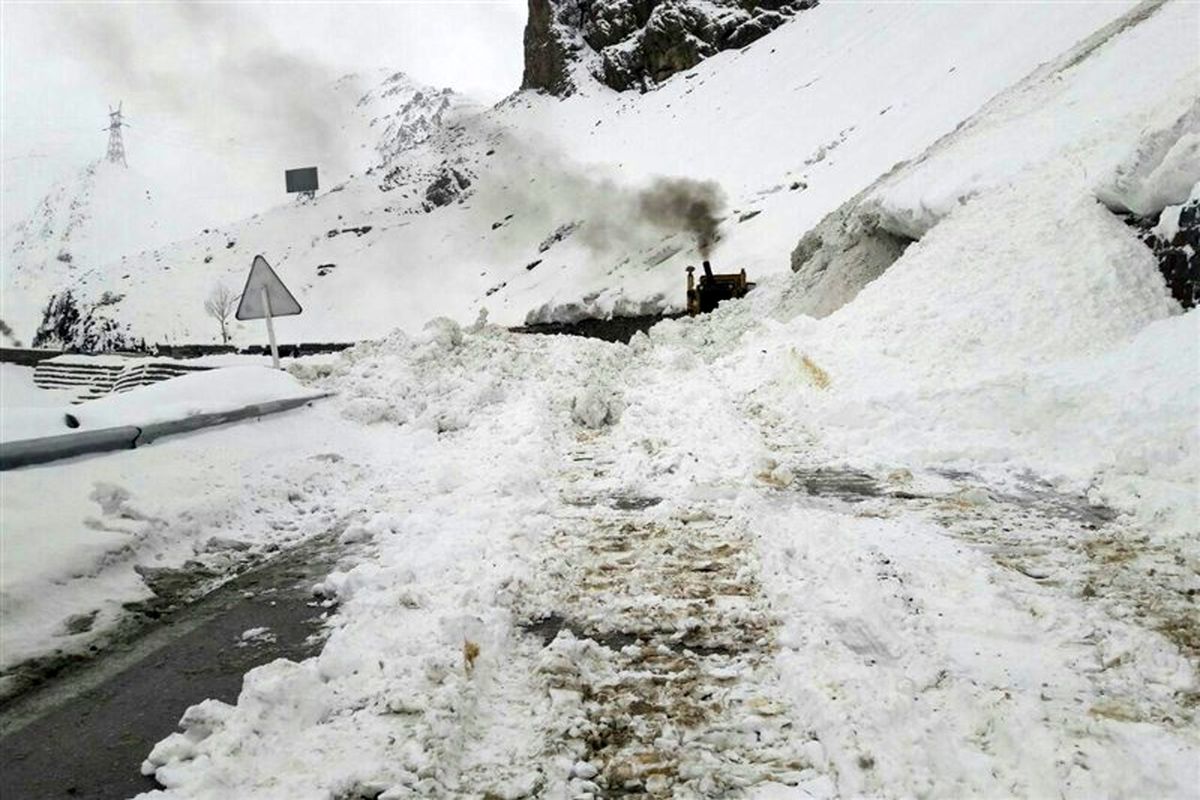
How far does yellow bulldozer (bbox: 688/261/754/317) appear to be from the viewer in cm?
2412

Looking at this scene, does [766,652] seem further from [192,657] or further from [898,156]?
[898,156]

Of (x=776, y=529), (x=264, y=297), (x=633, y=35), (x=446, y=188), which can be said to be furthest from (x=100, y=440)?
(x=633, y=35)

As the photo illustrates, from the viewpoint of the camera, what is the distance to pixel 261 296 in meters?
8.79

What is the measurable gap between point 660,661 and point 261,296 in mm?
7757

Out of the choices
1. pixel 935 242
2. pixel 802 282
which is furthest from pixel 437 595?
pixel 802 282

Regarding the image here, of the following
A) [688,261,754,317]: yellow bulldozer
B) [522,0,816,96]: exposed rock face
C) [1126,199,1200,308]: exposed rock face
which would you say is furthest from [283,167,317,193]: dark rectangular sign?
[1126,199,1200,308]: exposed rock face

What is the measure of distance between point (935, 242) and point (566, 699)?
407 inches

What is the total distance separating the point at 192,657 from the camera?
3.35 meters

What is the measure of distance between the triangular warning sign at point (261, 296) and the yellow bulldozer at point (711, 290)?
17132mm

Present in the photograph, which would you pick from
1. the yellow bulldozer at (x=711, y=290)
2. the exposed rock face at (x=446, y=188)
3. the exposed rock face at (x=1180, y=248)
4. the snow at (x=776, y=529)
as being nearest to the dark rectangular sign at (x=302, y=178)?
the exposed rock face at (x=446, y=188)

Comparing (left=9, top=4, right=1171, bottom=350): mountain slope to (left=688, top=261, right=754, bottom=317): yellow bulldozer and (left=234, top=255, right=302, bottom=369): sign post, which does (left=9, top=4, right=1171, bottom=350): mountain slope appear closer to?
(left=688, top=261, right=754, bottom=317): yellow bulldozer

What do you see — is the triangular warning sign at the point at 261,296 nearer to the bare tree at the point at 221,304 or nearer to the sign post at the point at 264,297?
the sign post at the point at 264,297

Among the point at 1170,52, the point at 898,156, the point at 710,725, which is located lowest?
the point at 710,725

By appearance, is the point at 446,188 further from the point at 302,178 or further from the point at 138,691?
the point at 138,691
